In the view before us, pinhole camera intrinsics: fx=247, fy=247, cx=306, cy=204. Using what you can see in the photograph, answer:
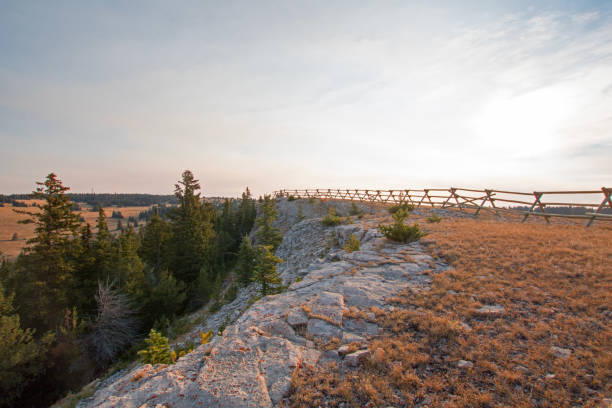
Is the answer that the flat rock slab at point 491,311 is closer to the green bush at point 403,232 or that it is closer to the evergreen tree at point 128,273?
the green bush at point 403,232

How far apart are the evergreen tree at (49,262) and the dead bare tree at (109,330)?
Answer: 303 cm

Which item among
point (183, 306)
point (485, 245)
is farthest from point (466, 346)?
point (183, 306)

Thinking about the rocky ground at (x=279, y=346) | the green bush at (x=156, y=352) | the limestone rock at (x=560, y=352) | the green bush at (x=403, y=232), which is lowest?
the green bush at (x=156, y=352)

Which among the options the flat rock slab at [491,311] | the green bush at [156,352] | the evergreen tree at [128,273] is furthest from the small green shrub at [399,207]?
the evergreen tree at [128,273]

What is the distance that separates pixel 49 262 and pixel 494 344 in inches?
1046

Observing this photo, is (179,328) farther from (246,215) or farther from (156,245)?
(246,215)

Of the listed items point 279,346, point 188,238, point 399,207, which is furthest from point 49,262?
point 399,207

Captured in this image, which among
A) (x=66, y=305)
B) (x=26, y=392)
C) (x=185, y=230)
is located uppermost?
(x=185, y=230)

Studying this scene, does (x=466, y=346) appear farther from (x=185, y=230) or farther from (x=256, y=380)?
(x=185, y=230)

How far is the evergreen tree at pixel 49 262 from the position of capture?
1831 centimetres

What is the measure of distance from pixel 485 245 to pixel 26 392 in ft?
93.5

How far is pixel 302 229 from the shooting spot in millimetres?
24125

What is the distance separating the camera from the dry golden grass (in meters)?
3.38

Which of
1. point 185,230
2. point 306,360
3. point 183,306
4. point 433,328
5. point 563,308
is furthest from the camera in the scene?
point 185,230
